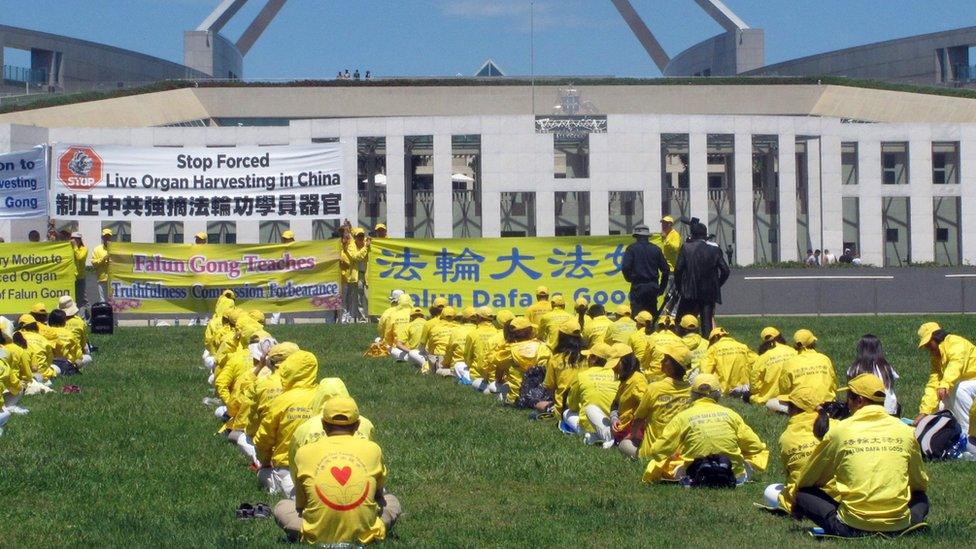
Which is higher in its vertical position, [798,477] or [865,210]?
[865,210]

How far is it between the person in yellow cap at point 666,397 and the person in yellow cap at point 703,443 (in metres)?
0.44

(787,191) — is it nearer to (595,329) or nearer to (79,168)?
(79,168)

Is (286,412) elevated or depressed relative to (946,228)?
depressed

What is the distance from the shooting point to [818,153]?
162 feet

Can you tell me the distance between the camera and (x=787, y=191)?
158 feet

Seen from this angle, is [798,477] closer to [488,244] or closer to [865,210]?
[488,244]

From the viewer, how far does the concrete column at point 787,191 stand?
1887 inches

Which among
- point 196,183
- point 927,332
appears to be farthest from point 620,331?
point 196,183

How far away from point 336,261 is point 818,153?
25.9 meters

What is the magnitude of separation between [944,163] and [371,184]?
22.1 m

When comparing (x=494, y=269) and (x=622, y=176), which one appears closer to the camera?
(x=494, y=269)

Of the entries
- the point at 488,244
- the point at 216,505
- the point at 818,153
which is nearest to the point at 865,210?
the point at 818,153

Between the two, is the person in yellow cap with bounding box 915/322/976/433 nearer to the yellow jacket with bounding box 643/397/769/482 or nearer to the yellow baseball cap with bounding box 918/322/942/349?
the yellow baseball cap with bounding box 918/322/942/349

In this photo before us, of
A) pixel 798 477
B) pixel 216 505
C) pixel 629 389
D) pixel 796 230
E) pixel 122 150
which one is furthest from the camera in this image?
pixel 796 230
